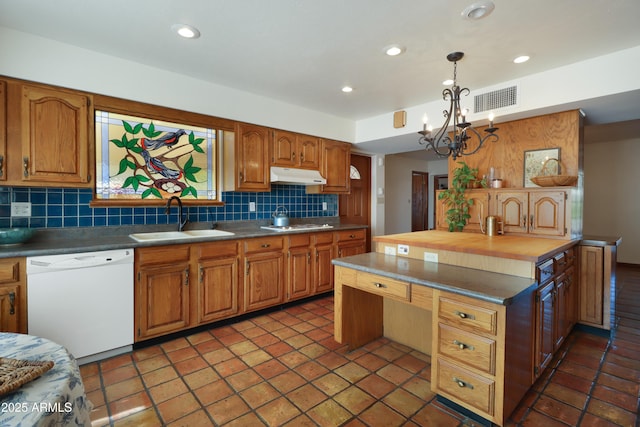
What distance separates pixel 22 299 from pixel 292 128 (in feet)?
9.66

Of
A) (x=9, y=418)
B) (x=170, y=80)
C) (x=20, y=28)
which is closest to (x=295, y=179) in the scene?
(x=170, y=80)

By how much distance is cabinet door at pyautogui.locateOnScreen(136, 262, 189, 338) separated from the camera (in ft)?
8.40

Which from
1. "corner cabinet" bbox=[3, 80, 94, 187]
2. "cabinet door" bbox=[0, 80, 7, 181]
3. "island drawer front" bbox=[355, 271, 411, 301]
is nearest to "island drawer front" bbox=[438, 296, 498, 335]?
"island drawer front" bbox=[355, 271, 411, 301]

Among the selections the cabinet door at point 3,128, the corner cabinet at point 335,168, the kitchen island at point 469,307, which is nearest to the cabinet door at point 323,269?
the corner cabinet at point 335,168

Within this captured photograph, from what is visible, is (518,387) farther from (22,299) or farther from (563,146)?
(22,299)

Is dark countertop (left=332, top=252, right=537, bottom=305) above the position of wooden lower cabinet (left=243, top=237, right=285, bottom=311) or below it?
above

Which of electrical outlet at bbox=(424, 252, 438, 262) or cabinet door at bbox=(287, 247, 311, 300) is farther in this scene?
cabinet door at bbox=(287, 247, 311, 300)

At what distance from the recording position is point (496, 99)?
3143mm

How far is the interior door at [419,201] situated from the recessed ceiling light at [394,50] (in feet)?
17.4

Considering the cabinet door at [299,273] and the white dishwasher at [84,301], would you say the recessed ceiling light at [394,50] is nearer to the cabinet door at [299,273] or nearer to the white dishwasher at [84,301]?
the cabinet door at [299,273]

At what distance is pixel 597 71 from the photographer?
2.58 meters

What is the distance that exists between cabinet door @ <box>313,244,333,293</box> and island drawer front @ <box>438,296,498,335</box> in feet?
7.03

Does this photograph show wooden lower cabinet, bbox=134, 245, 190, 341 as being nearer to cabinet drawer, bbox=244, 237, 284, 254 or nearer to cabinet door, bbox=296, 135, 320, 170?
cabinet drawer, bbox=244, 237, 284, 254

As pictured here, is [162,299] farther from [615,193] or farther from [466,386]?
[615,193]
